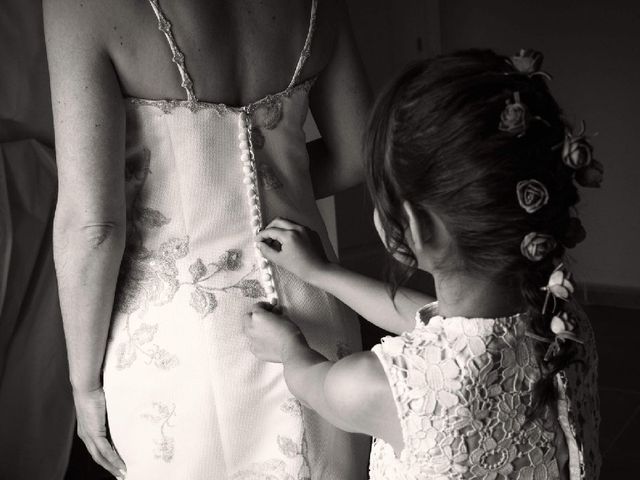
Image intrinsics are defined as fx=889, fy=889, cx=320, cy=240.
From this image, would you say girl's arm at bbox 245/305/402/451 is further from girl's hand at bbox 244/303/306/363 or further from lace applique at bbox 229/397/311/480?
lace applique at bbox 229/397/311/480

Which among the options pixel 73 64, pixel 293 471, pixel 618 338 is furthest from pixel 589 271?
pixel 73 64

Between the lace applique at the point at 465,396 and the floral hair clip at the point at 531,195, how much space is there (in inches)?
7.1

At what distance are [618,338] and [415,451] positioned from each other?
3.29m

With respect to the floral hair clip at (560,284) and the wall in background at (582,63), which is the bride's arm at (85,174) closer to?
the floral hair clip at (560,284)

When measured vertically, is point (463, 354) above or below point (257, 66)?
below

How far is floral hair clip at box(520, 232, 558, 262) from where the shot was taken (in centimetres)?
106

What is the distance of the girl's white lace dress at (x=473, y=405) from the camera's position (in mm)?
Result: 1113

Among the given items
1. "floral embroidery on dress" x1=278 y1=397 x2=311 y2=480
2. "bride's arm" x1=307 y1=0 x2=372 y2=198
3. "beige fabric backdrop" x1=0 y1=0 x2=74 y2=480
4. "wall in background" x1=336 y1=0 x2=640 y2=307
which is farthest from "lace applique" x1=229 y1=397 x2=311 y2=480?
"wall in background" x1=336 y1=0 x2=640 y2=307

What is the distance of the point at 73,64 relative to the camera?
3.94ft

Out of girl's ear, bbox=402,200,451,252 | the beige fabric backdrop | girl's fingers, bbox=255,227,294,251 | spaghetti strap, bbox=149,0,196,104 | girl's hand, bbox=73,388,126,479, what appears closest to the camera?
girl's ear, bbox=402,200,451,252

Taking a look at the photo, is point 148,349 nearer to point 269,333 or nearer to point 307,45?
point 269,333

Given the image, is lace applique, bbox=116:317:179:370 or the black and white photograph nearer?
the black and white photograph

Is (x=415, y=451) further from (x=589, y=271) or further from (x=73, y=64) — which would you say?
(x=589, y=271)

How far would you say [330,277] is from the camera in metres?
1.35
